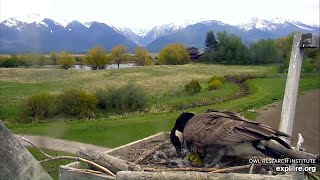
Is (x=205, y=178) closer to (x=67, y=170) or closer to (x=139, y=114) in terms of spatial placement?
(x=67, y=170)

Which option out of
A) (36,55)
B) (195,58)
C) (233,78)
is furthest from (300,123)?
(195,58)

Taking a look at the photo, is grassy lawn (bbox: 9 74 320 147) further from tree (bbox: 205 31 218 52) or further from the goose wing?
tree (bbox: 205 31 218 52)

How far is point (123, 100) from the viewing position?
88.7 feet

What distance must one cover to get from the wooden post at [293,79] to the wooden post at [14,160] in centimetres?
272

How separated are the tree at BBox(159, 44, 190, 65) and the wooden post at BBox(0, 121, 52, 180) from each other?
272 ft

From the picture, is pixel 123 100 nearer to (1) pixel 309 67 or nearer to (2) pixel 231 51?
(1) pixel 309 67

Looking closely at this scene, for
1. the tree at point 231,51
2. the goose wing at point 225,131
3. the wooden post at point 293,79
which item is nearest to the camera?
the goose wing at point 225,131

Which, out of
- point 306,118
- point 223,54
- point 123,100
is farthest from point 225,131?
point 223,54

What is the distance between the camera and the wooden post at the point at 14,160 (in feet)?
5.96

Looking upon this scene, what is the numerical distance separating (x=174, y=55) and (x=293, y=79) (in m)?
81.8

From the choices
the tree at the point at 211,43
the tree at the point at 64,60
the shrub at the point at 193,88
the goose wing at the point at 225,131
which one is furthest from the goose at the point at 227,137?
the tree at the point at 211,43

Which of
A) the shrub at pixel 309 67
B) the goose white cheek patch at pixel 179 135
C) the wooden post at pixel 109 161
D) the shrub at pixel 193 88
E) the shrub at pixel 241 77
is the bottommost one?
the shrub at pixel 193 88

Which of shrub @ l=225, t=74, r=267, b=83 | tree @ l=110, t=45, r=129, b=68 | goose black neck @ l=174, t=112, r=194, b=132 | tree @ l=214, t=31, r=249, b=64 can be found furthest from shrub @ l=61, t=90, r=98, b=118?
tree @ l=110, t=45, r=129, b=68

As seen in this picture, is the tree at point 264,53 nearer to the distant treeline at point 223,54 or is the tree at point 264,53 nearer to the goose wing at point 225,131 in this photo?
the distant treeline at point 223,54
